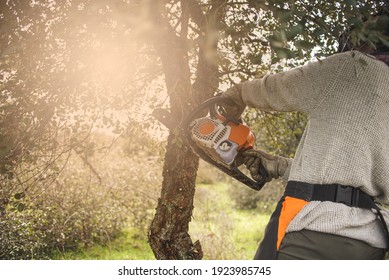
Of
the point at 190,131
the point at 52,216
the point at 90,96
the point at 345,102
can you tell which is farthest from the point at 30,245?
the point at 345,102

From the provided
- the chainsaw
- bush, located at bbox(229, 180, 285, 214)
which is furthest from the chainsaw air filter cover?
bush, located at bbox(229, 180, 285, 214)

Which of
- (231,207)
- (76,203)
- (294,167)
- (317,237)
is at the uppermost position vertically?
(294,167)

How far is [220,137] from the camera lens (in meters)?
2.81

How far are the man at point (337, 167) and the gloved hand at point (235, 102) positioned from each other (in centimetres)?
43

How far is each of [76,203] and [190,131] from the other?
197 inches

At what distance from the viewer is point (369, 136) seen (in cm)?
217

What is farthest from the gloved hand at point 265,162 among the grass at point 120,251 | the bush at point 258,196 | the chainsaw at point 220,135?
the bush at point 258,196

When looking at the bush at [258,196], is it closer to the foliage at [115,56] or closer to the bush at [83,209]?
the bush at [83,209]

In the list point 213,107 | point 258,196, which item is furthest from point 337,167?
point 258,196

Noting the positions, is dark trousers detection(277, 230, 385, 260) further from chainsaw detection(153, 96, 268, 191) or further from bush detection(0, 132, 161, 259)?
bush detection(0, 132, 161, 259)

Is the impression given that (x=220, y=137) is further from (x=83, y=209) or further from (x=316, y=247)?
(x=83, y=209)
